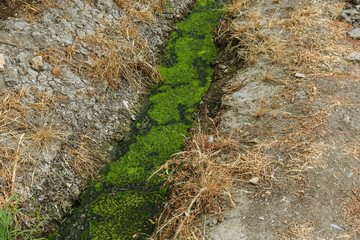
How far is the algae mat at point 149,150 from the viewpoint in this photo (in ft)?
6.68

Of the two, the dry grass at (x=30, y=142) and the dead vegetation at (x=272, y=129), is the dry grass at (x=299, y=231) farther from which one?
the dry grass at (x=30, y=142)

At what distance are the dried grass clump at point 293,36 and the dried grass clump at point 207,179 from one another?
3.30 feet

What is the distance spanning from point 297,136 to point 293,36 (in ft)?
4.25

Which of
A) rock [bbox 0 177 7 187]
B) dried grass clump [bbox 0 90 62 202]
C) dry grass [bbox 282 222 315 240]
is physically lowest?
dry grass [bbox 282 222 315 240]

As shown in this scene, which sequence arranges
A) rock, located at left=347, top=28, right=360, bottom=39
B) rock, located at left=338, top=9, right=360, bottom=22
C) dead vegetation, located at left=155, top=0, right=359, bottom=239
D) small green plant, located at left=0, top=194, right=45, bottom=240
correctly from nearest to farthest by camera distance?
1. small green plant, located at left=0, top=194, right=45, bottom=240
2. dead vegetation, located at left=155, top=0, right=359, bottom=239
3. rock, located at left=347, top=28, right=360, bottom=39
4. rock, located at left=338, top=9, right=360, bottom=22

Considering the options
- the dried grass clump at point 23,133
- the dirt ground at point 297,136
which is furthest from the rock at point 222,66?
the dried grass clump at point 23,133

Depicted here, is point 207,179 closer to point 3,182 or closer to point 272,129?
point 272,129

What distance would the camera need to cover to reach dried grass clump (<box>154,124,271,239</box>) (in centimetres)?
170

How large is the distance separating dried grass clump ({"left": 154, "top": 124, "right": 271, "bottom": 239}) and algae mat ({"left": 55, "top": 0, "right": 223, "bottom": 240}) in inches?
8.0

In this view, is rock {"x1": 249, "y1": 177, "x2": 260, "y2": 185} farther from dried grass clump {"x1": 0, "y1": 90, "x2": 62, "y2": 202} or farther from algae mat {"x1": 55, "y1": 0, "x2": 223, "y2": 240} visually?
dried grass clump {"x1": 0, "y1": 90, "x2": 62, "y2": 202}

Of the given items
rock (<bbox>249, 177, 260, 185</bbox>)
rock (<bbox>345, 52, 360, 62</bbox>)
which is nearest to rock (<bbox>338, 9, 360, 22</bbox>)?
rock (<bbox>345, 52, 360, 62</bbox>)

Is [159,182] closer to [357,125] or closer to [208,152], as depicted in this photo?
[208,152]

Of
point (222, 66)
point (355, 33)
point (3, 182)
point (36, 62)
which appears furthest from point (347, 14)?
point (3, 182)

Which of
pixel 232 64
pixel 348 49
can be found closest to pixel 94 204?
pixel 232 64
